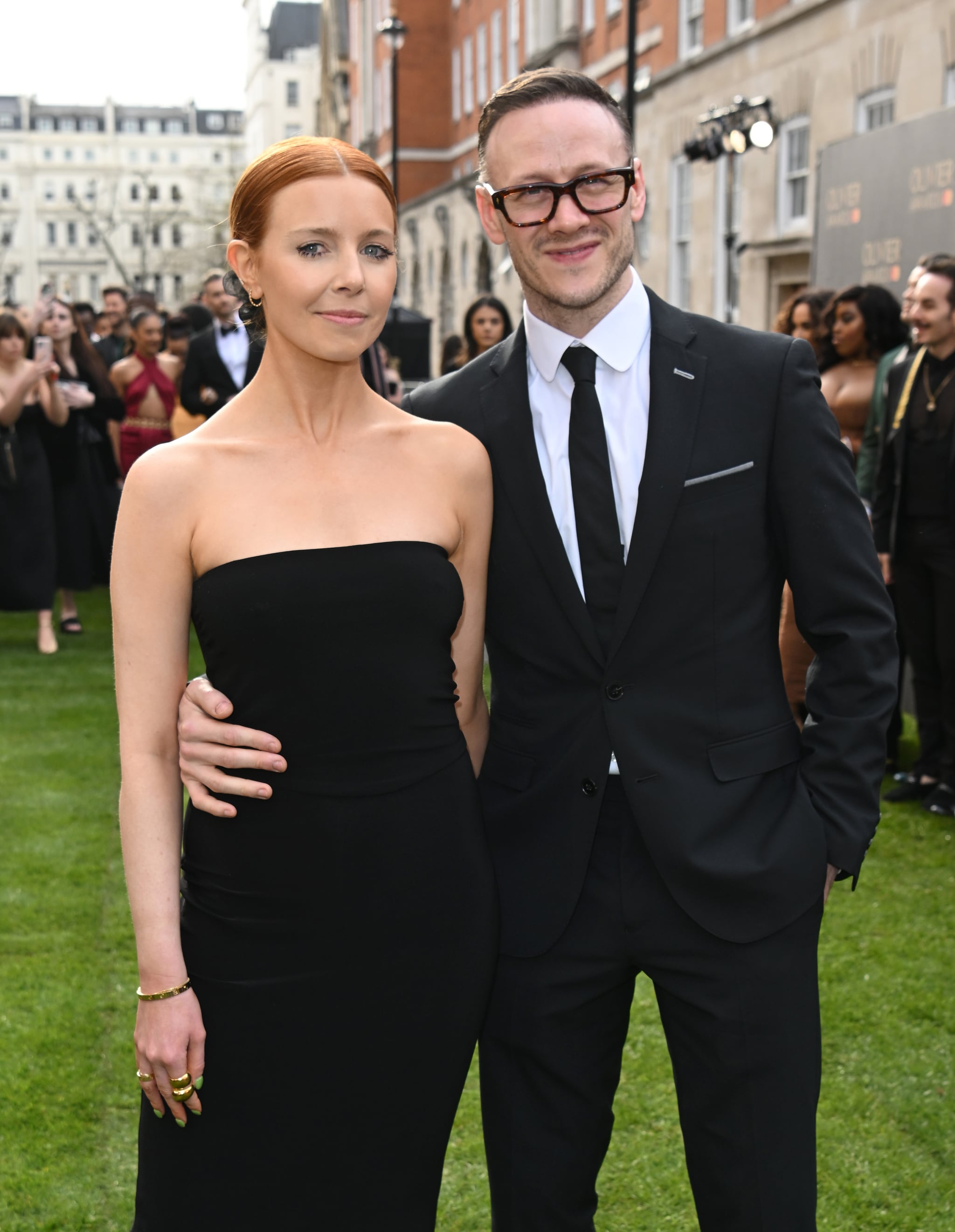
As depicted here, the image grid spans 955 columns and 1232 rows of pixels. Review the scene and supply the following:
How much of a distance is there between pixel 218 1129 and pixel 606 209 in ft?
5.39

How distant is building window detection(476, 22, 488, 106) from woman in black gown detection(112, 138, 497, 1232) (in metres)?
42.2

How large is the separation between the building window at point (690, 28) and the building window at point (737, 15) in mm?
1346

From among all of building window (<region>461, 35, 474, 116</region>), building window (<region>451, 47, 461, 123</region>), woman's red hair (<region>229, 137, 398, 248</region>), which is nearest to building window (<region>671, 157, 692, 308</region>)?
woman's red hair (<region>229, 137, 398, 248</region>)

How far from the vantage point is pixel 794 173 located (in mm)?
19391

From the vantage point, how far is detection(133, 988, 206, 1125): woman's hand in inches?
83.0

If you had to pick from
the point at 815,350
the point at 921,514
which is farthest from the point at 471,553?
the point at 921,514

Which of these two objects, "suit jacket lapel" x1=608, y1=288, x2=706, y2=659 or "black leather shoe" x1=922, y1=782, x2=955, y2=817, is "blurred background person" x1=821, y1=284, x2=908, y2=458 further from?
"suit jacket lapel" x1=608, y1=288, x2=706, y2=659

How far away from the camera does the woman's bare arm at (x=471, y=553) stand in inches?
92.7

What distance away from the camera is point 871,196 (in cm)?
905

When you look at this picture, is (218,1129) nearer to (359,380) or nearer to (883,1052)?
(359,380)

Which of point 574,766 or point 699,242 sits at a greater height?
point 699,242

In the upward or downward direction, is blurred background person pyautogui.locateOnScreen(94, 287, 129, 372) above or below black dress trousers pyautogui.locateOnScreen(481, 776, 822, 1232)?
above

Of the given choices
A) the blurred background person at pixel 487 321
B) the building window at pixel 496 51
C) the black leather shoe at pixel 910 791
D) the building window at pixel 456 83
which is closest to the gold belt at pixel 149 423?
the blurred background person at pixel 487 321

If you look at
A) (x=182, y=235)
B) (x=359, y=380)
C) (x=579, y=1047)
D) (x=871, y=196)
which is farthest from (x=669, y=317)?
(x=182, y=235)
